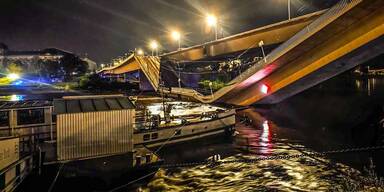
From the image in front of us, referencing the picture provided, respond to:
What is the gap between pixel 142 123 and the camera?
83.3 feet

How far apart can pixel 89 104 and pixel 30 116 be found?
13.6ft

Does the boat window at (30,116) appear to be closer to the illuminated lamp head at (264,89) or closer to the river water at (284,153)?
the river water at (284,153)

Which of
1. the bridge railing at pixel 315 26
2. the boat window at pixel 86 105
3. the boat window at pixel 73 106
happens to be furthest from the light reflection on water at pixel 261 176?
the bridge railing at pixel 315 26

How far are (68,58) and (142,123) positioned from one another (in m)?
134

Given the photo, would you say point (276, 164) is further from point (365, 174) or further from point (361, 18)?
point (361, 18)

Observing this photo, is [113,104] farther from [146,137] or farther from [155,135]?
[155,135]

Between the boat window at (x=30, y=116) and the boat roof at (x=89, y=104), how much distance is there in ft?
5.32

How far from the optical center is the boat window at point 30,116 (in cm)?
1882

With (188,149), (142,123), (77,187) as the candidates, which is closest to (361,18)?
(188,149)

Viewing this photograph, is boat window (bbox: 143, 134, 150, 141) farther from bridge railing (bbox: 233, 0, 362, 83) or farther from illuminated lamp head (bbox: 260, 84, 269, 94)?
illuminated lamp head (bbox: 260, 84, 269, 94)

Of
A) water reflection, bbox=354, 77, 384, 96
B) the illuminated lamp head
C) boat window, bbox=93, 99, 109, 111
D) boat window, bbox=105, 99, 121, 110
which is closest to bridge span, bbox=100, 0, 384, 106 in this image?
the illuminated lamp head

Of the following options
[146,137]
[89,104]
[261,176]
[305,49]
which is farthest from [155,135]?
[305,49]

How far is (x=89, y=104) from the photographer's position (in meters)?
19.1

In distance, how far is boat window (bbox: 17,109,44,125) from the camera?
61.7 feet
